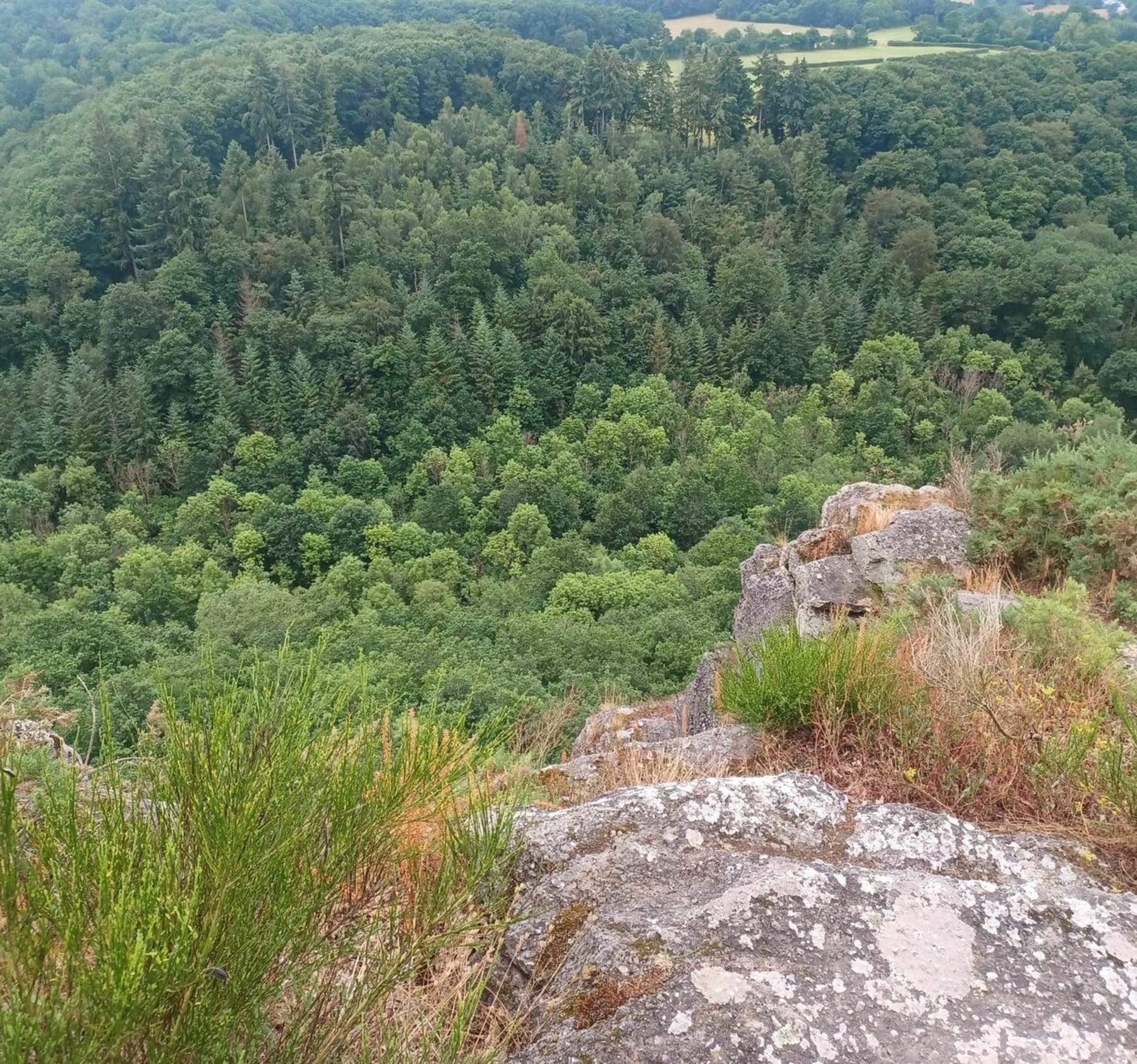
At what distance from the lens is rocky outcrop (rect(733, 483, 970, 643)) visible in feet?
31.3

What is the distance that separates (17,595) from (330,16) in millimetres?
91308

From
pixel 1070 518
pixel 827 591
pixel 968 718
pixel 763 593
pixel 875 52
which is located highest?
pixel 875 52

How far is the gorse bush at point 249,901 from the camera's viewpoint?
1600 mm

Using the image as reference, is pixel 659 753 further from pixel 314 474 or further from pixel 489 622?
pixel 314 474

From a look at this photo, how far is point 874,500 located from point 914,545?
8.82ft

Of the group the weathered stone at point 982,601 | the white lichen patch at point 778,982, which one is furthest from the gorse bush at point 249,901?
the weathered stone at point 982,601

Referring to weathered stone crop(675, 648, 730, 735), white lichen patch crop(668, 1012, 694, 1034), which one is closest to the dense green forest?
weathered stone crop(675, 648, 730, 735)

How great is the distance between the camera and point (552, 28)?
91750mm

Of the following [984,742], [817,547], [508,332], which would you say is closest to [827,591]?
[817,547]

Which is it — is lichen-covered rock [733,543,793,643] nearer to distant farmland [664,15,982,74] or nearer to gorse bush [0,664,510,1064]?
gorse bush [0,664,510,1064]

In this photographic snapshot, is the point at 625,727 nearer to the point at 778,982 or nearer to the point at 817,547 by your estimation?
the point at 817,547

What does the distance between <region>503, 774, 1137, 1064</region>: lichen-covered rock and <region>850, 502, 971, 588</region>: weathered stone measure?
21.1ft

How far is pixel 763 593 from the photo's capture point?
12445 millimetres

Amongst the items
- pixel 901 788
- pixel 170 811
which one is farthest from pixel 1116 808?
pixel 170 811
